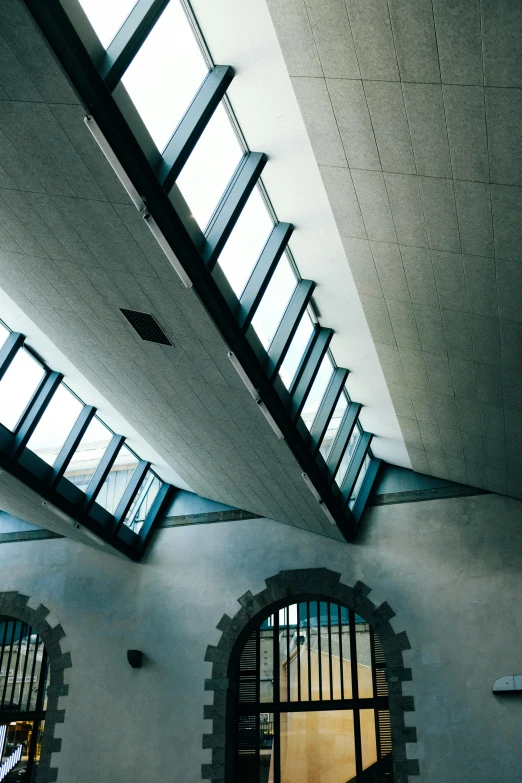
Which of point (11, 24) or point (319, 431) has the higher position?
point (319, 431)

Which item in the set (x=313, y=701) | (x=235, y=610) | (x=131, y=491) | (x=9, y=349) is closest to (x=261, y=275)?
(x=9, y=349)

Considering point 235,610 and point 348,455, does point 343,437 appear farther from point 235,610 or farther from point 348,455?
point 235,610

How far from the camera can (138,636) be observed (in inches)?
408

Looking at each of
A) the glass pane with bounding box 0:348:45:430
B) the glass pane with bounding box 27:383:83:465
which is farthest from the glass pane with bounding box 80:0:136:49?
the glass pane with bounding box 27:383:83:465

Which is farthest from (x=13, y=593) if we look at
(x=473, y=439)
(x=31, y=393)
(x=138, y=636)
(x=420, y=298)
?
→ (x=420, y=298)

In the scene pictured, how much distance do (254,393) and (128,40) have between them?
331 cm

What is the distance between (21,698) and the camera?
10844 millimetres

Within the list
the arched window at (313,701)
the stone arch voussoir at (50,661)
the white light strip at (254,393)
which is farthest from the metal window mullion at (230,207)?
the stone arch voussoir at (50,661)

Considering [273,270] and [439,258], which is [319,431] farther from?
[439,258]

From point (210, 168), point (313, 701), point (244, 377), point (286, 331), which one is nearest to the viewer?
point (210, 168)

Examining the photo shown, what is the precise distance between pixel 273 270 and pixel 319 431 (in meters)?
2.82

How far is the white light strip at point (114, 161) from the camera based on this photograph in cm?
409

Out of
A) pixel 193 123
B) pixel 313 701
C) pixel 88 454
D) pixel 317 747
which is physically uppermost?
pixel 88 454

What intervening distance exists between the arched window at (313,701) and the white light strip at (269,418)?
3.86 m
